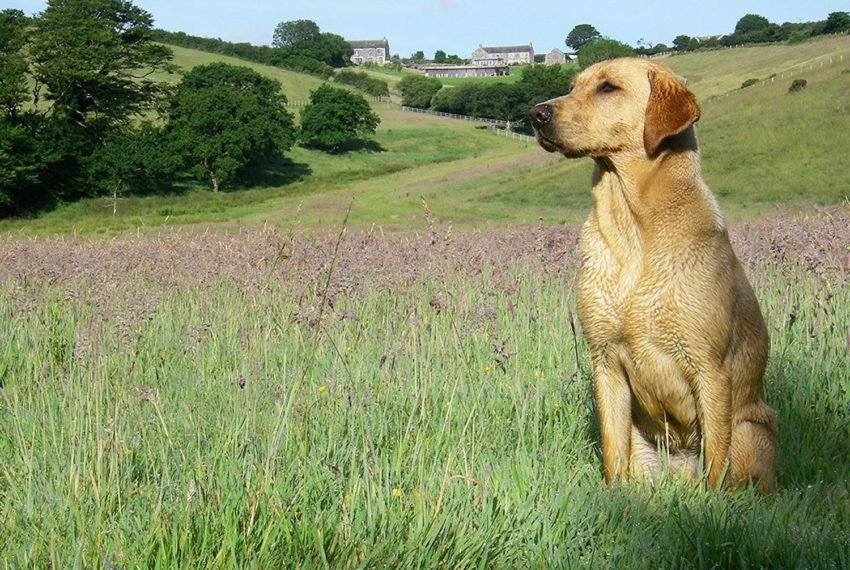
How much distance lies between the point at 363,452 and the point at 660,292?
1.67 m

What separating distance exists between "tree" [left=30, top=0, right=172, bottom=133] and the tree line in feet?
0.27

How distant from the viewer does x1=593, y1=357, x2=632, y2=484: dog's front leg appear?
159 inches

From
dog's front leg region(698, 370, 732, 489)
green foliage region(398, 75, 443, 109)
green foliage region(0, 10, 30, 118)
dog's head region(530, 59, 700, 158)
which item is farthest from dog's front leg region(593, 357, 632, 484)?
green foliage region(398, 75, 443, 109)

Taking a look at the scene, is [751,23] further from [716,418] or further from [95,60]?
[716,418]

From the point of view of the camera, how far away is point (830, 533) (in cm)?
325

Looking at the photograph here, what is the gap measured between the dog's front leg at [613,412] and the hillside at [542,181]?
11478 mm

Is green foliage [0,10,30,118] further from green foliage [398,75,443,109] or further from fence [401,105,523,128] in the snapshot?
green foliage [398,75,443,109]

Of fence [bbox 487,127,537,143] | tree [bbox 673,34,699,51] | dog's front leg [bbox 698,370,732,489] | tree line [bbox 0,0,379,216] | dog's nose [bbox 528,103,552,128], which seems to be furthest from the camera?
tree [bbox 673,34,699,51]

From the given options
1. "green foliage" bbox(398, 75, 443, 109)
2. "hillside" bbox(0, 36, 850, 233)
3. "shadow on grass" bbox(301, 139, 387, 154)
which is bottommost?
"hillside" bbox(0, 36, 850, 233)

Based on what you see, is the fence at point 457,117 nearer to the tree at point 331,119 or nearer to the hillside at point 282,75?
the hillside at point 282,75

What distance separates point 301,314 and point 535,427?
1.19m

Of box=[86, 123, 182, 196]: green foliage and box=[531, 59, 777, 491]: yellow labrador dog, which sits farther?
box=[86, 123, 182, 196]: green foliage

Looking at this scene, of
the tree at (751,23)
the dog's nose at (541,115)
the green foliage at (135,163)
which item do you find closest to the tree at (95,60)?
the green foliage at (135,163)

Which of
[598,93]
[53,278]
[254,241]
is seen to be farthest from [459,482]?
[254,241]
